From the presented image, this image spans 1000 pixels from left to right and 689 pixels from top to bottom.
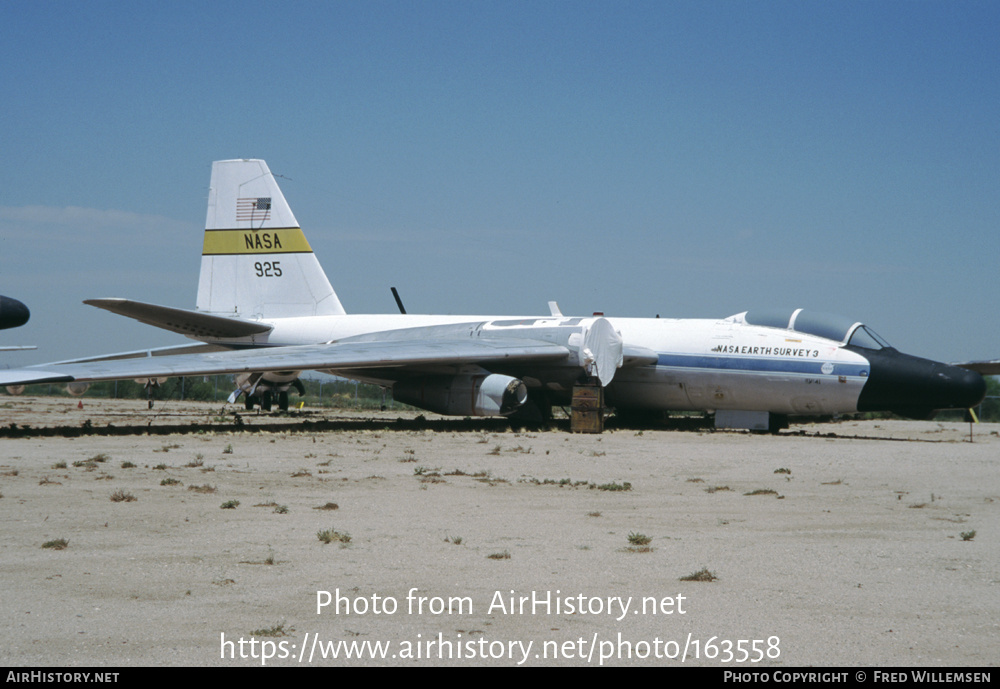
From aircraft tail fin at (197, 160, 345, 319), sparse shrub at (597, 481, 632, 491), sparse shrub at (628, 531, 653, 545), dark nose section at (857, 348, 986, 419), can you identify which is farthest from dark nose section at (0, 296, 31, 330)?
aircraft tail fin at (197, 160, 345, 319)

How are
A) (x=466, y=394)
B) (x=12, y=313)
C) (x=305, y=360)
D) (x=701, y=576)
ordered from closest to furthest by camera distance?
(x=701, y=576)
(x=12, y=313)
(x=305, y=360)
(x=466, y=394)

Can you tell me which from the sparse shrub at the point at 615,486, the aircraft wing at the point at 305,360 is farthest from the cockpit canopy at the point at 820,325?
the sparse shrub at the point at 615,486

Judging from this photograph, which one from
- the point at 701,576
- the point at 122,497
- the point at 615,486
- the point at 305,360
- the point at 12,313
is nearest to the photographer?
the point at 701,576

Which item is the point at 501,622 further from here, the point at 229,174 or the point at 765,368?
the point at 229,174

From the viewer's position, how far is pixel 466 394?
19.6 m

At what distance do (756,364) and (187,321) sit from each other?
43.6 ft

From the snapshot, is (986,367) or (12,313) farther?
(986,367)

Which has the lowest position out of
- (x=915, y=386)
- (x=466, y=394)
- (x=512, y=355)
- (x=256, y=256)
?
(x=466, y=394)

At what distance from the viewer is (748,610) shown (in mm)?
5016

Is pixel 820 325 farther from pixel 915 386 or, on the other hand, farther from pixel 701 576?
pixel 701 576

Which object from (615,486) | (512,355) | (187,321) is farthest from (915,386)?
(187,321)
